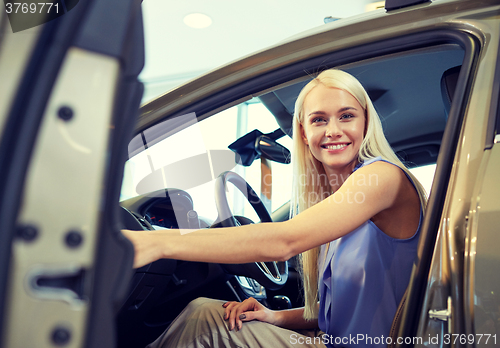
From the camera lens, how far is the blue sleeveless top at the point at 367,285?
3.21ft

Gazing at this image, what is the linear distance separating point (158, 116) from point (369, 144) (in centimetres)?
64

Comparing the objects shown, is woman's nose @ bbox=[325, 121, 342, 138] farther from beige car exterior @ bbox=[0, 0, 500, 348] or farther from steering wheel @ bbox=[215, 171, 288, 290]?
steering wheel @ bbox=[215, 171, 288, 290]

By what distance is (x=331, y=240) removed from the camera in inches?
34.8

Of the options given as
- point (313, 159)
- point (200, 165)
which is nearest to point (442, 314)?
point (313, 159)

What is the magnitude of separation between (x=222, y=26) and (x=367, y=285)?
A: 4154 mm

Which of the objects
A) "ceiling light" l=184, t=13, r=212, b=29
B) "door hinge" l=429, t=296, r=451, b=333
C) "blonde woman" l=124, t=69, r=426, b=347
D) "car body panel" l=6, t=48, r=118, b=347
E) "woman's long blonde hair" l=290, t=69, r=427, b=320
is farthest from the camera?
"ceiling light" l=184, t=13, r=212, b=29

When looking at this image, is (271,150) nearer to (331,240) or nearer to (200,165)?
(200,165)

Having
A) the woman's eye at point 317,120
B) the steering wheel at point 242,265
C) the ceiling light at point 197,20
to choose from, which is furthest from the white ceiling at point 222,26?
the woman's eye at point 317,120

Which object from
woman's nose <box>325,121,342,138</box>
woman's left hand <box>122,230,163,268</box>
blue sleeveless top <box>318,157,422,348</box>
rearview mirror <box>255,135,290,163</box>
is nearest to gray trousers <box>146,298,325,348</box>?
blue sleeveless top <box>318,157,422,348</box>

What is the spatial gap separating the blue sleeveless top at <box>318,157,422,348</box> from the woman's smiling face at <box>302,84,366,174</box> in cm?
18

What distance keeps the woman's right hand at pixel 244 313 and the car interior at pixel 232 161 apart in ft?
0.53

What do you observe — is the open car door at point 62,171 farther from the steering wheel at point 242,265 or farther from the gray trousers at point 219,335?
the steering wheel at point 242,265

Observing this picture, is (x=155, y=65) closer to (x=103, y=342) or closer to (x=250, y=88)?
(x=250, y=88)

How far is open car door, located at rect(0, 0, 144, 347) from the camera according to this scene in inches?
17.5
